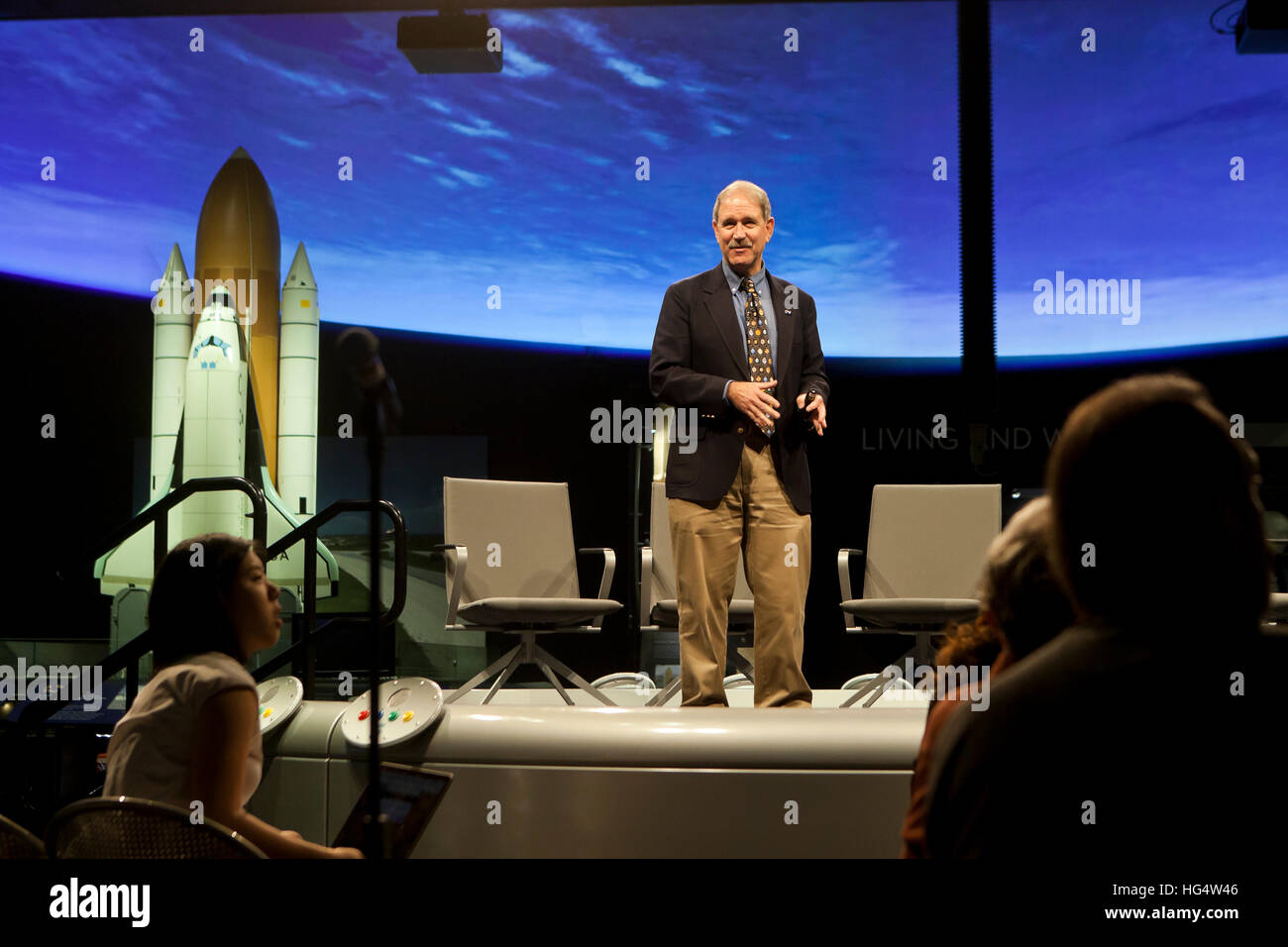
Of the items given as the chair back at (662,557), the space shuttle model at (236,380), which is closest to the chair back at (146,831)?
the chair back at (662,557)

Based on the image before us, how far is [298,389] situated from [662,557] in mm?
8655

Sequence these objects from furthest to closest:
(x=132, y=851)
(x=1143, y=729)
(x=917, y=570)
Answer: (x=917, y=570) < (x=132, y=851) < (x=1143, y=729)

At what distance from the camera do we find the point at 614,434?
827 centimetres

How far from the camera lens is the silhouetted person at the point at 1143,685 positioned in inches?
35.9

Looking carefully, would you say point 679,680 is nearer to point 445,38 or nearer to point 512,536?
point 512,536

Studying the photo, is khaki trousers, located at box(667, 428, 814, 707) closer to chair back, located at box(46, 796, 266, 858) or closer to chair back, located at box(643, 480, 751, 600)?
chair back, located at box(643, 480, 751, 600)

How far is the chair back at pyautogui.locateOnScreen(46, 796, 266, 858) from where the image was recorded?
1438mm

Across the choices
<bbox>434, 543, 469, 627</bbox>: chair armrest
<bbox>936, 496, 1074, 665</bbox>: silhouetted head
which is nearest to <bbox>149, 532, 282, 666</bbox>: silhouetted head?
<bbox>936, 496, 1074, 665</bbox>: silhouetted head

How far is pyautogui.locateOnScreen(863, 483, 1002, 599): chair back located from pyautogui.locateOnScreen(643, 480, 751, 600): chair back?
0.63 m

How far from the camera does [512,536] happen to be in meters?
4.97

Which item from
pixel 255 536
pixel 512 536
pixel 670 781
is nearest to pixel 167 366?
pixel 512 536

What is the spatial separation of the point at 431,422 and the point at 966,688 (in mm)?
8935

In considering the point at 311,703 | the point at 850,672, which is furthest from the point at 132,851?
the point at 850,672
